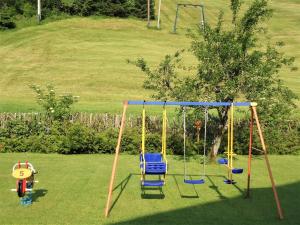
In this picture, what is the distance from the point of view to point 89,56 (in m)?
49.0

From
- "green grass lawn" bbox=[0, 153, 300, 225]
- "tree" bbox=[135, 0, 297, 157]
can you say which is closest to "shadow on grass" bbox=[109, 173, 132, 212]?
"green grass lawn" bbox=[0, 153, 300, 225]

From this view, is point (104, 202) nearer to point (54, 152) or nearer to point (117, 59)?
point (54, 152)

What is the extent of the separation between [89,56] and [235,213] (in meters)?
37.5

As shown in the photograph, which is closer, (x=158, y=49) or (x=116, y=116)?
(x=116, y=116)

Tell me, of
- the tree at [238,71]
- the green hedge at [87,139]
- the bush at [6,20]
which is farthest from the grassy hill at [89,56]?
the tree at [238,71]

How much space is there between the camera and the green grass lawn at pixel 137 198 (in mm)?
12867

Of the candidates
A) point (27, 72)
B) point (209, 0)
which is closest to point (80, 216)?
point (27, 72)

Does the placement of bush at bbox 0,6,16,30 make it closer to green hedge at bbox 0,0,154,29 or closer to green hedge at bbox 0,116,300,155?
green hedge at bbox 0,0,154,29

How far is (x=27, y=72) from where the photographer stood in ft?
143

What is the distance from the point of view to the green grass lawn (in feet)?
42.2

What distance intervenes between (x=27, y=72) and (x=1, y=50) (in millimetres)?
8880

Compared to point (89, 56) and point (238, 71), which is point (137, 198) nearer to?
point (238, 71)

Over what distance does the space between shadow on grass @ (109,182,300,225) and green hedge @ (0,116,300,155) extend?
7937 millimetres

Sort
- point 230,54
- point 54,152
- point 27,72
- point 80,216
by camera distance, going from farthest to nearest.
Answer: point 27,72 < point 54,152 < point 230,54 < point 80,216
